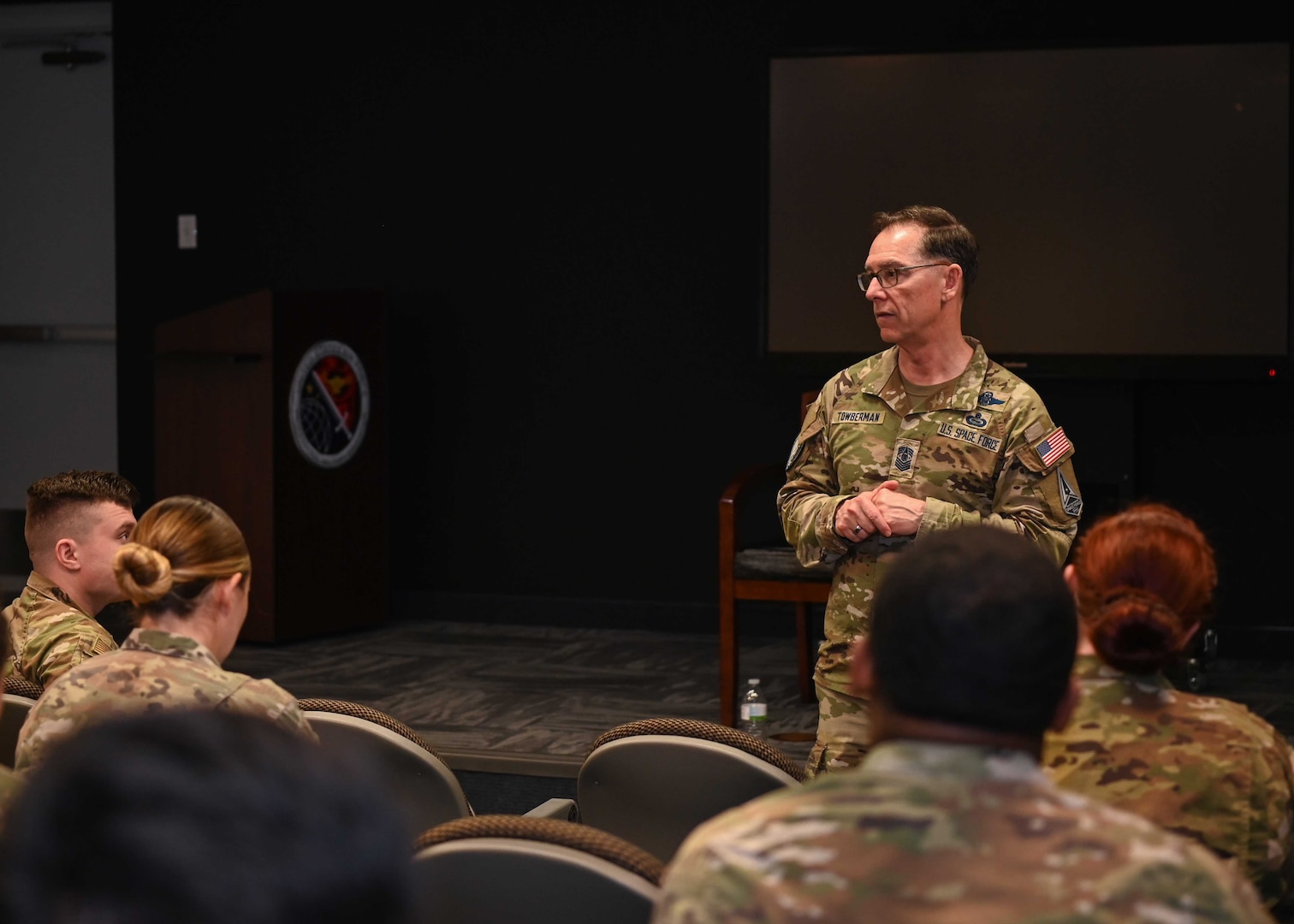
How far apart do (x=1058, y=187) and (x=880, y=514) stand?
312cm

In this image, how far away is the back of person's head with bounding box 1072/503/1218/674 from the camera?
1551mm

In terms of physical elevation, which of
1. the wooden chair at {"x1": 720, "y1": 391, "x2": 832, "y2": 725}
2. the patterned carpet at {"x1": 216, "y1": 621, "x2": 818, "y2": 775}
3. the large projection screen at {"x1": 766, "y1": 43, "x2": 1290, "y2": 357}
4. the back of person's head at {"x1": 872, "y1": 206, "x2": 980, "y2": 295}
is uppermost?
the large projection screen at {"x1": 766, "y1": 43, "x2": 1290, "y2": 357}

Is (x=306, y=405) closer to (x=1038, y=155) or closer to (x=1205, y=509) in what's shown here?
→ (x=1038, y=155)

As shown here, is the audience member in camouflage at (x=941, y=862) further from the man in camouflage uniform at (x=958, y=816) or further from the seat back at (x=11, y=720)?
the seat back at (x=11, y=720)

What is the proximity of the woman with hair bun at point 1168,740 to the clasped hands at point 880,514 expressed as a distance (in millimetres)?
844

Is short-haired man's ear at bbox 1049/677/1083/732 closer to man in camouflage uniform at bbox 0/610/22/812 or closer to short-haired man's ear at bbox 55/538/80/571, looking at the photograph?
man in camouflage uniform at bbox 0/610/22/812

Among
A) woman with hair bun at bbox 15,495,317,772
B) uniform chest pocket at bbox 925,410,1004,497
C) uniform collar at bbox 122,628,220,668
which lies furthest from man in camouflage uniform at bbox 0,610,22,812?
uniform chest pocket at bbox 925,410,1004,497

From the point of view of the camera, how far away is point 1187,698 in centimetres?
158

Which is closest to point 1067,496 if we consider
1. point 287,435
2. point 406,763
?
point 406,763

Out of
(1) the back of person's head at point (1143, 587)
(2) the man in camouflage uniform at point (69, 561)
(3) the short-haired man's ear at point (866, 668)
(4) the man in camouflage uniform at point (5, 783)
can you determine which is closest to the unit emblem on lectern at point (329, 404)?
(2) the man in camouflage uniform at point (69, 561)

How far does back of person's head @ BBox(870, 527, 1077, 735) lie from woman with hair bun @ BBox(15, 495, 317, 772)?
890 mm

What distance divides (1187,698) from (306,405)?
180 inches

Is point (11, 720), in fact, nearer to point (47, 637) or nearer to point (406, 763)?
point (47, 637)

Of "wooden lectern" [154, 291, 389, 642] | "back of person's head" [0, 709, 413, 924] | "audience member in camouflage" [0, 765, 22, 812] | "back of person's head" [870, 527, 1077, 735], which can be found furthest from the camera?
"wooden lectern" [154, 291, 389, 642]
